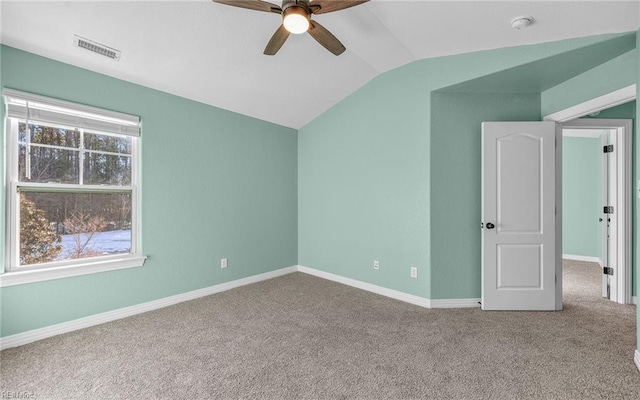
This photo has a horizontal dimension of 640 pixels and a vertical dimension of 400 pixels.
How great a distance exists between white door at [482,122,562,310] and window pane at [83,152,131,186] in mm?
3932

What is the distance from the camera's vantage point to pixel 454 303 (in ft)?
11.1

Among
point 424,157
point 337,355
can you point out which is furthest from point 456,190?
point 337,355

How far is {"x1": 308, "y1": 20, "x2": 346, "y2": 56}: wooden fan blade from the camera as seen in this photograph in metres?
2.06

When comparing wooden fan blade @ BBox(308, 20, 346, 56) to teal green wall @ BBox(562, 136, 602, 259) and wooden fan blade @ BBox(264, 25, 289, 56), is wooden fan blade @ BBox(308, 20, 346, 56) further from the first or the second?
teal green wall @ BBox(562, 136, 602, 259)

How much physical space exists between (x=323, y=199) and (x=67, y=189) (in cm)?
307

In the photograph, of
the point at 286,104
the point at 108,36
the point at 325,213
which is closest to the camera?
the point at 108,36

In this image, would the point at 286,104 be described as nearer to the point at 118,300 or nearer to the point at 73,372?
the point at 118,300

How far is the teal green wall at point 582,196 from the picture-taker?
18.1ft

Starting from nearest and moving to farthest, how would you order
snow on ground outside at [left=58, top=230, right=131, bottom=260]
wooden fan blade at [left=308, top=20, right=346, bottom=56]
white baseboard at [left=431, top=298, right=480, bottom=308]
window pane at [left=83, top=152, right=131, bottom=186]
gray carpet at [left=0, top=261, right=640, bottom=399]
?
gray carpet at [left=0, top=261, right=640, bottom=399]
wooden fan blade at [left=308, top=20, right=346, bottom=56]
snow on ground outside at [left=58, top=230, right=131, bottom=260]
window pane at [left=83, top=152, right=131, bottom=186]
white baseboard at [left=431, top=298, right=480, bottom=308]

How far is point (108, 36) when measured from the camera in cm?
249

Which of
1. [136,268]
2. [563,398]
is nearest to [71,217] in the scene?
[136,268]

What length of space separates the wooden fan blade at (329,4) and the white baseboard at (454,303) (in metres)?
3.03

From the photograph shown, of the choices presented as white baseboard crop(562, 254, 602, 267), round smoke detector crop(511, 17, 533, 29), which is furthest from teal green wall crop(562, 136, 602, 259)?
round smoke detector crop(511, 17, 533, 29)

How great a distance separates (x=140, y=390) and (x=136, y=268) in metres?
1.59
